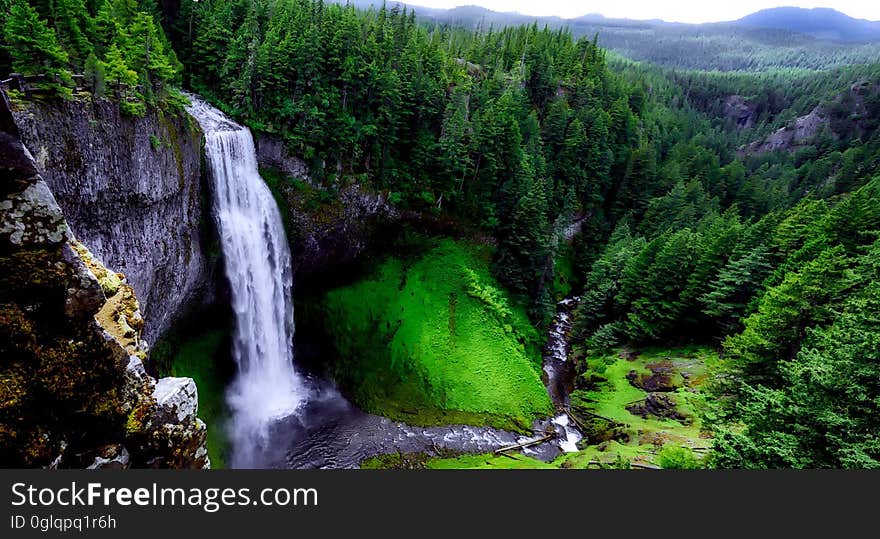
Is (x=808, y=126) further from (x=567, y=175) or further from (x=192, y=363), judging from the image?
(x=192, y=363)

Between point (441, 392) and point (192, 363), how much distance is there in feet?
63.3

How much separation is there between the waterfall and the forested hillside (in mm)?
4981

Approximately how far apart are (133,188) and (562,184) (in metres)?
49.8

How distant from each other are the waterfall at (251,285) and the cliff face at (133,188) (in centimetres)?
178

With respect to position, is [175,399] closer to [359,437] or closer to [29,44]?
[29,44]

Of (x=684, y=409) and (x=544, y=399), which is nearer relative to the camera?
(x=684, y=409)

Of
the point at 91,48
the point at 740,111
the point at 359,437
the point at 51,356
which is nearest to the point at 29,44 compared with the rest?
the point at 91,48

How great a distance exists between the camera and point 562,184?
5997 cm

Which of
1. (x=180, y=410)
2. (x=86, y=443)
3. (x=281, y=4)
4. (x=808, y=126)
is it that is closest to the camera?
(x=86, y=443)

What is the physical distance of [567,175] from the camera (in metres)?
62.5

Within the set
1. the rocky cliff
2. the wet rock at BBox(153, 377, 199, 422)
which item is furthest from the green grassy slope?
the rocky cliff

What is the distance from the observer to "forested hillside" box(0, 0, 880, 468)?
62.4 ft

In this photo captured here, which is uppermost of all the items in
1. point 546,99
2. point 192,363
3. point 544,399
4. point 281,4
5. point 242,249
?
point 281,4

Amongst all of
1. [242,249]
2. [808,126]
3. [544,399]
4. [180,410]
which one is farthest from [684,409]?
[808,126]
